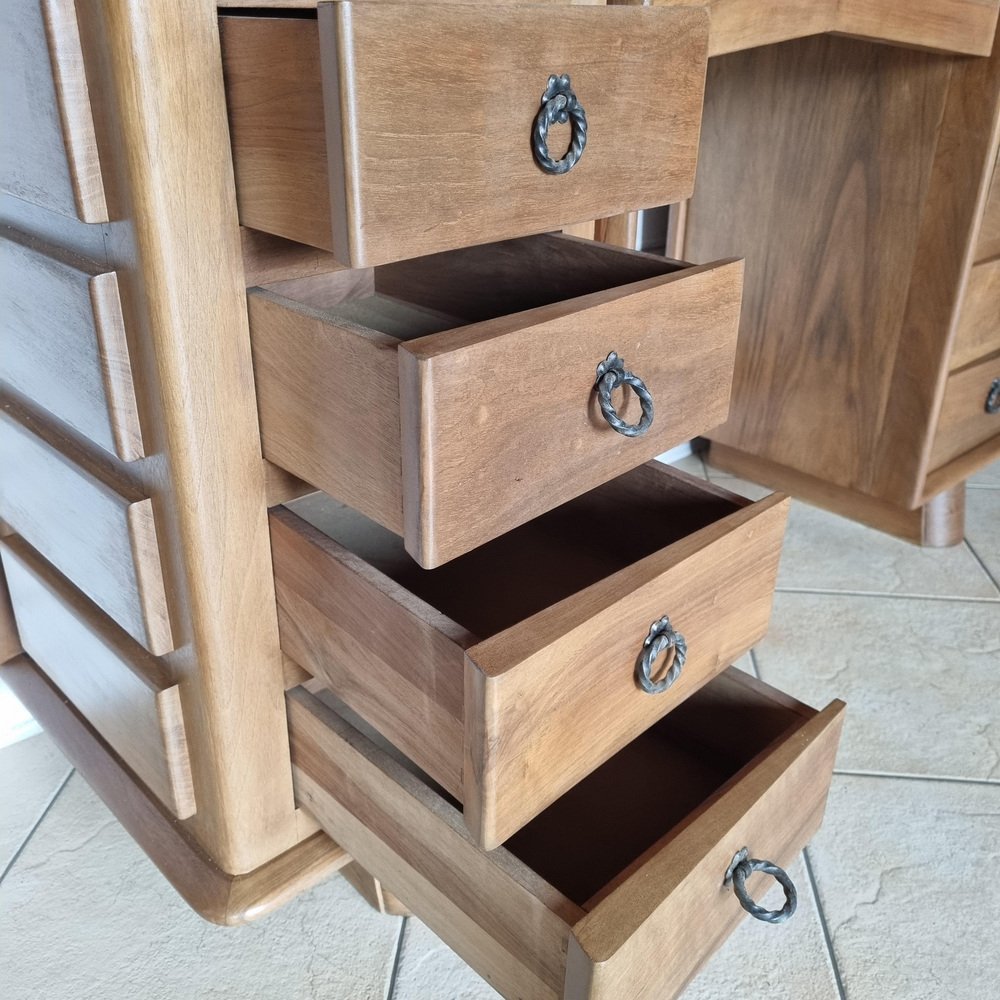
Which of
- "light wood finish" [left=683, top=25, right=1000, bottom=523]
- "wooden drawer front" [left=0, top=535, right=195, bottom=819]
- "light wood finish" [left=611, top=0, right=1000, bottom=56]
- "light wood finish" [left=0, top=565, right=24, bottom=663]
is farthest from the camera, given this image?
"light wood finish" [left=683, top=25, right=1000, bottom=523]

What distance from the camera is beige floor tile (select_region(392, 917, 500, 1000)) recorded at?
749 millimetres

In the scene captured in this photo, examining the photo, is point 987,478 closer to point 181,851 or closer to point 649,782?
point 649,782

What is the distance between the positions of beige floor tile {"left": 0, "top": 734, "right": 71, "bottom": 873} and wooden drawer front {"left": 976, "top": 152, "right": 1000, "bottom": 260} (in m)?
1.24

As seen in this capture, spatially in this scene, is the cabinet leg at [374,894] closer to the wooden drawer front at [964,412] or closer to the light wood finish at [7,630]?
the light wood finish at [7,630]

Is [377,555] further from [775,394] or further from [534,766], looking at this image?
[775,394]

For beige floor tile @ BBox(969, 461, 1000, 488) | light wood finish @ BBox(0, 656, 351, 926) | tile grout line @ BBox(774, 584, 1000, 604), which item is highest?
light wood finish @ BBox(0, 656, 351, 926)

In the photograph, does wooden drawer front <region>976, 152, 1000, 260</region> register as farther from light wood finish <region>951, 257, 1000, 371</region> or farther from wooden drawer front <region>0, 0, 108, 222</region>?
wooden drawer front <region>0, 0, 108, 222</region>

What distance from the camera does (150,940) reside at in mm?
792

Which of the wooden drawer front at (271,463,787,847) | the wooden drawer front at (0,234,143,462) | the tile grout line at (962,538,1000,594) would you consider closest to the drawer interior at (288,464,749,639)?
the wooden drawer front at (271,463,787,847)

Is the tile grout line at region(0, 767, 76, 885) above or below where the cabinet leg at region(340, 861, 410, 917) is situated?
below

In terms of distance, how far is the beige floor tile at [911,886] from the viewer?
2.54 ft

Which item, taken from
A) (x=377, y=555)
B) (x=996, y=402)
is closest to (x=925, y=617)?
(x=996, y=402)

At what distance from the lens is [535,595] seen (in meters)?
0.85

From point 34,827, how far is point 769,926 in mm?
671
